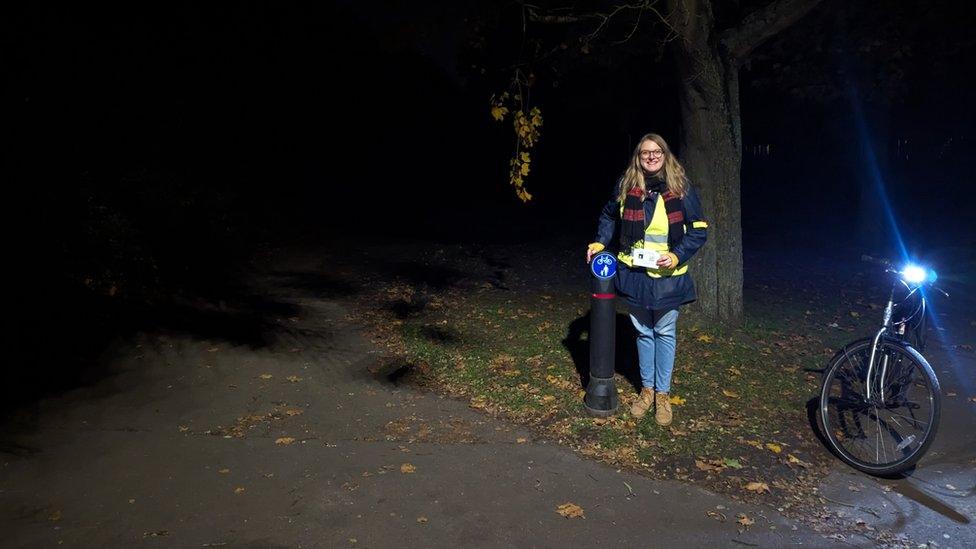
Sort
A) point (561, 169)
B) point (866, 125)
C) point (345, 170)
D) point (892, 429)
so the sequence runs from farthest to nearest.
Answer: point (561, 169), point (345, 170), point (866, 125), point (892, 429)

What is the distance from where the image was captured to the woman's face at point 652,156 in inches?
199

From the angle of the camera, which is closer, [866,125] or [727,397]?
[727,397]

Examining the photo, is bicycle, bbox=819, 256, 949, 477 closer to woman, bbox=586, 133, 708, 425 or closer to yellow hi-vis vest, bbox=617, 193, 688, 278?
woman, bbox=586, 133, 708, 425

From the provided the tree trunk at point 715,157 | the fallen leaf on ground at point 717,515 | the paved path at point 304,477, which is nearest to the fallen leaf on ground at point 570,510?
the paved path at point 304,477

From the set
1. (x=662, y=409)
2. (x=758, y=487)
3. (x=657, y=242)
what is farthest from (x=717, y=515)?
(x=657, y=242)

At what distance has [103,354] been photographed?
6.91 metres

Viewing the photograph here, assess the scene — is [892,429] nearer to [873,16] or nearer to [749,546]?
[749,546]

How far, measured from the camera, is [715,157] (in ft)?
23.7

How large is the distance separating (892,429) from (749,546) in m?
2.11

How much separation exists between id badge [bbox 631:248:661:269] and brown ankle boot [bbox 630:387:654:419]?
1073 mm

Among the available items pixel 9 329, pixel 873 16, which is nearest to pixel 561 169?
pixel 873 16

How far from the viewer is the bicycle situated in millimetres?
4469

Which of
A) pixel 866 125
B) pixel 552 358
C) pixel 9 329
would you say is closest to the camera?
pixel 552 358

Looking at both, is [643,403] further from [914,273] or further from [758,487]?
[914,273]
